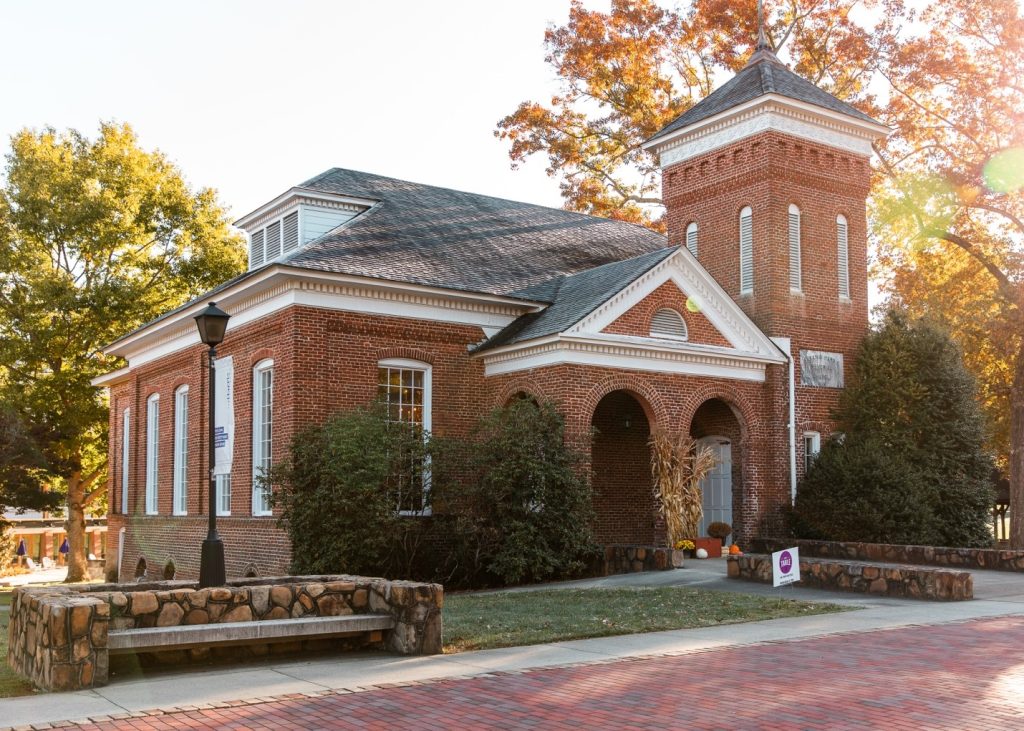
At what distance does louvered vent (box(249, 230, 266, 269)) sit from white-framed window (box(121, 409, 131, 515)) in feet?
21.2

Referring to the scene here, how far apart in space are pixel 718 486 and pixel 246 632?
665 inches

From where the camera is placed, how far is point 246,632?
10.6 meters

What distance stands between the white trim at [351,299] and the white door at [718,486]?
5600mm

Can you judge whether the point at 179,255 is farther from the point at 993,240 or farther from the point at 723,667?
the point at 723,667

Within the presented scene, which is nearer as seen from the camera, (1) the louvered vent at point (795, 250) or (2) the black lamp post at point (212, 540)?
(2) the black lamp post at point (212, 540)

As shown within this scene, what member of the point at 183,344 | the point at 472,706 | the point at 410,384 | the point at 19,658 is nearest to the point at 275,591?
the point at 19,658

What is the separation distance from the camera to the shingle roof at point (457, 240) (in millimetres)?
22516

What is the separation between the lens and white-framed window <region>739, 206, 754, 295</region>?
85.2 feet

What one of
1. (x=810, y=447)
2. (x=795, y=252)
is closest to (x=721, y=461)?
(x=810, y=447)

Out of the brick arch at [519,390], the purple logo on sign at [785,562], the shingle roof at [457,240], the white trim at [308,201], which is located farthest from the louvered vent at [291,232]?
the purple logo on sign at [785,562]

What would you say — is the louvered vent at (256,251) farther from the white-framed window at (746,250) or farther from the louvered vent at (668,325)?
the white-framed window at (746,250)

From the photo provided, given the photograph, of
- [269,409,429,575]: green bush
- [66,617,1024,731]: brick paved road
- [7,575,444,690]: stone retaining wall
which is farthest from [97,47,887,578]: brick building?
[66,617,1024,731]: brick paved road

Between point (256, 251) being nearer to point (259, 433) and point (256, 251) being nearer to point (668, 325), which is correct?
point (259, 433)

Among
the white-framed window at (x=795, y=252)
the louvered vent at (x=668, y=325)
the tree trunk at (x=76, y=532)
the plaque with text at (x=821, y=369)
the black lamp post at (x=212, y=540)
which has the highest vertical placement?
the white-framed window at (x=795, y=252)
